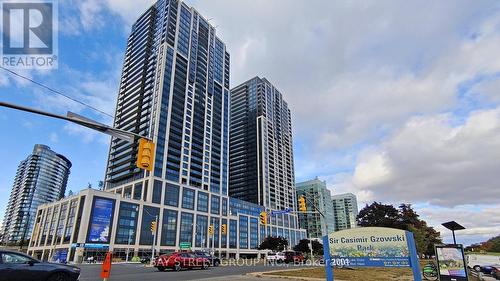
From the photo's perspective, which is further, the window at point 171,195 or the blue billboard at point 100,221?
the window at point 171,195

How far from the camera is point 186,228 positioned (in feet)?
302

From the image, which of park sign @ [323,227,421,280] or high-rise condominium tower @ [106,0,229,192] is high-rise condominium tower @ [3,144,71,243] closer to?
high-rise condominium tower @ [106,0,229,192]

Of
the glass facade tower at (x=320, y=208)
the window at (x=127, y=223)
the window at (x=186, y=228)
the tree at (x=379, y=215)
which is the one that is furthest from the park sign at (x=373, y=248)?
the glass facade tower at (x=320, y=208)

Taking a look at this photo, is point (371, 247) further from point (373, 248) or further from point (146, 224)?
point (146, 224)

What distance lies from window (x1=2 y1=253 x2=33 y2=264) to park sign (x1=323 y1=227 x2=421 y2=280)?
11.6m

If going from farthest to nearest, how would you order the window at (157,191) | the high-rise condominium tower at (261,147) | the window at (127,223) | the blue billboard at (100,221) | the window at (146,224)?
the high-rise condominium tower at (261,147) → the window at (157,191) → the window at (146,224) → the window at (127,223) → the blue billboard at (100,221)

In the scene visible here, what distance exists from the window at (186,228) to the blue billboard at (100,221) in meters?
22.2

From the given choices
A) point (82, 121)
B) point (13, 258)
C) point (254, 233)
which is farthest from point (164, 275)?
point (254, 233)

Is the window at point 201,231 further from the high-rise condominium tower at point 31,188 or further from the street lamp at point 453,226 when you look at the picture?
the high-rise condominium tower at point 31,188

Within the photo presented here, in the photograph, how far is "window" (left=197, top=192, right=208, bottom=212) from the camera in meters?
98.9

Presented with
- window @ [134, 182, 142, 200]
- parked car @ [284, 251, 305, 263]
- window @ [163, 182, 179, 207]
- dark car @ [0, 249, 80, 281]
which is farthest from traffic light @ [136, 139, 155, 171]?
window @ [134, 182, 142, 200]

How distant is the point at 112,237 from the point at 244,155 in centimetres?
8929

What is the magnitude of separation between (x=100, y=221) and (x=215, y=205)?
135 ft

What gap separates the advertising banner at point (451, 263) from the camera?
14.3 meters
